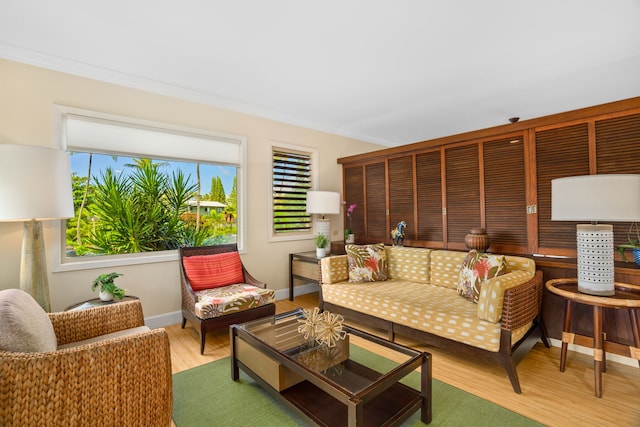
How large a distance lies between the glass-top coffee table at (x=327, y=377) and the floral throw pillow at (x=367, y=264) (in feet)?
4.15

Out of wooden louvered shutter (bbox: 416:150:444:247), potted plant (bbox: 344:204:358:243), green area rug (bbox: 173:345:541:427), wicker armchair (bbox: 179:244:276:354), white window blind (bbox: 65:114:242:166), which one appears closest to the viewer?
green area rug (bbox: 173:345:541:427)

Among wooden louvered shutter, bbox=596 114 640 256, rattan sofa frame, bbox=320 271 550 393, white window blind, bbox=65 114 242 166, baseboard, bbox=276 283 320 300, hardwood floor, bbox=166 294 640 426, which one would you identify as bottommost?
hardwood floor, bbox=166 294 640 426

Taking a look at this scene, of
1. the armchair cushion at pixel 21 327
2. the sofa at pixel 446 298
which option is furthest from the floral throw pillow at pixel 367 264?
the armchair cushion at pixel 21 327

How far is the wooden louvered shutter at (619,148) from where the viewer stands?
2389mm

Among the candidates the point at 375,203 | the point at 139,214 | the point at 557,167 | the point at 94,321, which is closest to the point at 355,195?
the point at 375,203

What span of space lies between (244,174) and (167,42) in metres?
1.71

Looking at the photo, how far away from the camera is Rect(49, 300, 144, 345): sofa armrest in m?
1.83

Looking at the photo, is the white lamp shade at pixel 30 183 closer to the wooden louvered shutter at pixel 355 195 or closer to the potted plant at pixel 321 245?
the potted plant at pixel 321 245

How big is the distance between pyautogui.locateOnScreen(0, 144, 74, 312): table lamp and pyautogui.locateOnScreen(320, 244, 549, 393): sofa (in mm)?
2406

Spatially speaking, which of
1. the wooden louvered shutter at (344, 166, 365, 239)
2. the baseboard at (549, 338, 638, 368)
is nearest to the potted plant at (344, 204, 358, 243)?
the wooden louvered shutter at (344, 166, 365, 239)

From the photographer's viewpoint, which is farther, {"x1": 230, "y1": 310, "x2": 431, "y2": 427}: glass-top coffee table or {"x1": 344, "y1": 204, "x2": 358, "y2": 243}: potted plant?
{"x1": 344, "y1": 204, "x2": 358, "y2": 243}: potted plant

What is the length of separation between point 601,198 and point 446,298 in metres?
1.33

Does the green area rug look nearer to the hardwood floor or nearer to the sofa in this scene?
the hardwood floor

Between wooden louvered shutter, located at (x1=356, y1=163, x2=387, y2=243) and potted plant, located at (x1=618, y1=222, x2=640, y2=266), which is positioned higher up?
wooden louvered shutter, located at (x1=356, y1=163, x2=387, y2=243)
